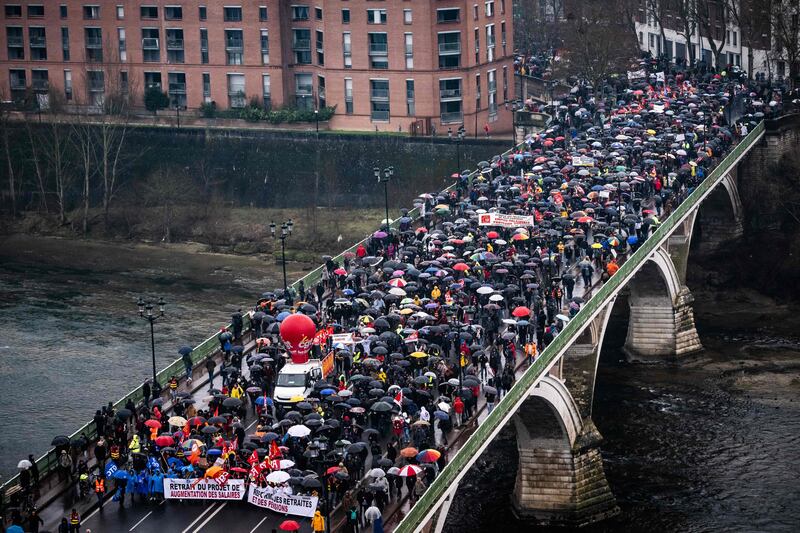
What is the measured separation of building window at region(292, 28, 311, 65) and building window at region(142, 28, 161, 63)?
12.7m

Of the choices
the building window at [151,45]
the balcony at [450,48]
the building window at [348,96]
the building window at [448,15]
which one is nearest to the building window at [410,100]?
the balcony at [450,48]

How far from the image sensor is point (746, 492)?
93000mm

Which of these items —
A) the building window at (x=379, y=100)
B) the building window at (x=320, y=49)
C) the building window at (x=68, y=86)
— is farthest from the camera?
the building window at (x=68, y=86)

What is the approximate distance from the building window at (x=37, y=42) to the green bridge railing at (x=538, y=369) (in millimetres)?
67299

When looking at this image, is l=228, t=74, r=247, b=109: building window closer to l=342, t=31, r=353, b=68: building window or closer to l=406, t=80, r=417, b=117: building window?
l=342, t=31, r=353, b=68: building window

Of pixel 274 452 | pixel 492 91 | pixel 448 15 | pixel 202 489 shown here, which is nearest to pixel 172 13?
pixel 448 15

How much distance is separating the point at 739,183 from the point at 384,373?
214 ft

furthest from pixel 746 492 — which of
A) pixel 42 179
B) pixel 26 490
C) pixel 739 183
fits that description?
pixel 42 179

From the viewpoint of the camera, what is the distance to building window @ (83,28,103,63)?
529 feet

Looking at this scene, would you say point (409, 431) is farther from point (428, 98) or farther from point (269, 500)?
point (428, 98)

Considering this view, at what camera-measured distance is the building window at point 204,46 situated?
15725 centimetres

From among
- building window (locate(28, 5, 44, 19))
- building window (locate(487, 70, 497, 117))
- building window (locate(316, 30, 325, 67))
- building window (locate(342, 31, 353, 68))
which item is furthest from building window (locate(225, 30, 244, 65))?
building window (locate(487, 70, 497, 117))

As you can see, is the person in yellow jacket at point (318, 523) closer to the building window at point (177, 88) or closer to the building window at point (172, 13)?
the building window at point (177, 88)

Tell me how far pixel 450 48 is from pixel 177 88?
2653 cm
